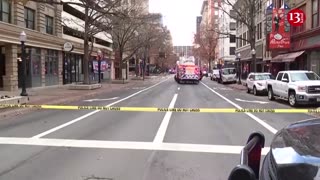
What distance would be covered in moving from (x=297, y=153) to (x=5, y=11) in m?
32.3

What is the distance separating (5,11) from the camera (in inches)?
1281

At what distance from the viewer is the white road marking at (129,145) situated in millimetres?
9797

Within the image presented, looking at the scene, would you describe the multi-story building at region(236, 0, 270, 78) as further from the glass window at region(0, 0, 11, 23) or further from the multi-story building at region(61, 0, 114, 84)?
the glass window at region(0, 0, 11, 23)

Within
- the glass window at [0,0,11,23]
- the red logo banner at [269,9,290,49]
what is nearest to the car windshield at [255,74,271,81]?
the red logo banner at [269,9,290,49]

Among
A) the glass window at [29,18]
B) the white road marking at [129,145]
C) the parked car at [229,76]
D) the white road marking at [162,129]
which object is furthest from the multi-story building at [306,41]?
the white road marking at [129,145]

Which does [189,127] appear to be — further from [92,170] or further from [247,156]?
[247,156]

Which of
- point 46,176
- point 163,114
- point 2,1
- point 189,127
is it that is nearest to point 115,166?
point 46,176

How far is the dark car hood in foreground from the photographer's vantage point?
271cm

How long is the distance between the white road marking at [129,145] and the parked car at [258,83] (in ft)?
73.2

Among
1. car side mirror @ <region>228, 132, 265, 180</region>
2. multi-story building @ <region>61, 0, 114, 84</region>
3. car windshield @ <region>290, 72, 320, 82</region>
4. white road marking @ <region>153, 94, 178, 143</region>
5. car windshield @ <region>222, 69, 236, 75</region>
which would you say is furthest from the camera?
car windshield @ <region>222, 69, 236, 75</region>

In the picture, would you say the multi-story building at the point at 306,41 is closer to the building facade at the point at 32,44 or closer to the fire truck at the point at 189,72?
the fire truck at the point at 189,72

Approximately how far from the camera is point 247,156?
4.11 metres

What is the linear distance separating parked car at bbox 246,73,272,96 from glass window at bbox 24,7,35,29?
58.4 feet

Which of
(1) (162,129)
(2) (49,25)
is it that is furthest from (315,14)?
(1) (162,129)
